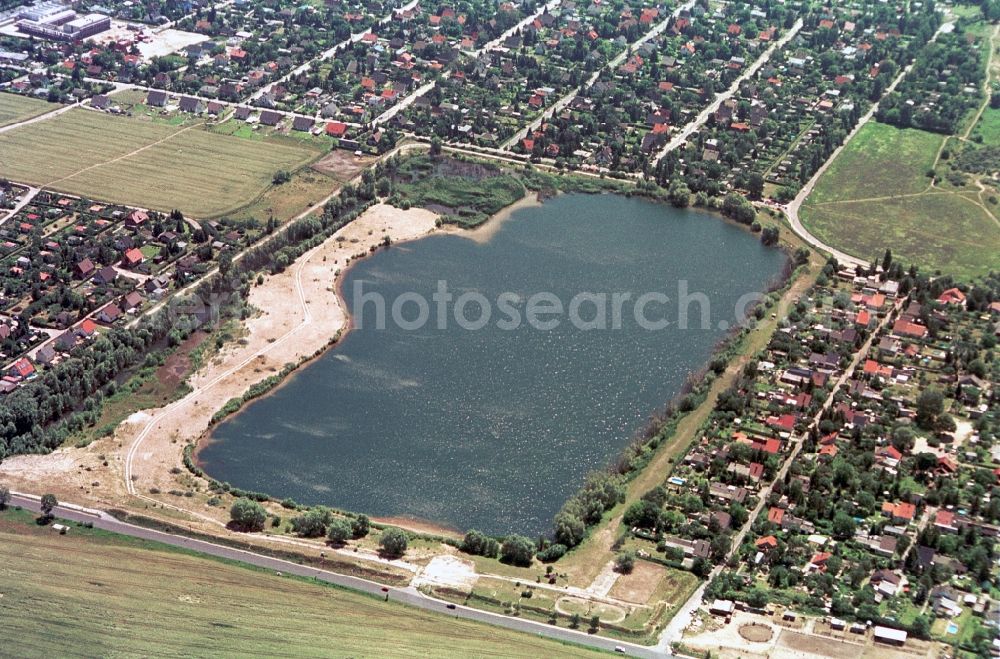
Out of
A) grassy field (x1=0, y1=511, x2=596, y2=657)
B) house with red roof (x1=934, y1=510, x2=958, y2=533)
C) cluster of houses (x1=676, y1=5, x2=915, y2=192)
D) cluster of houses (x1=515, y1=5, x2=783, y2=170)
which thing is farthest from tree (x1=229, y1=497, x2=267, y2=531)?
cluster of houses (x1=515, y1=5, x2=783, y2=170)

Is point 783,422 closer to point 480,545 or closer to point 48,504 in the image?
point 480,545

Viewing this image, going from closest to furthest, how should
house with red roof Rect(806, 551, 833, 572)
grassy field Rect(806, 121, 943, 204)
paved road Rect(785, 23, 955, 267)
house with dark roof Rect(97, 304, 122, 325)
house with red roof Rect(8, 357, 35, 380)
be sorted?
1. house with red roof Rect(806, 551, 833, 572)
2. house with red roof Rect(8, 357, 35, 380)
3. house with dark roof Rect(97, 304, 122, 325)
4. paved road Rect(785, 23, 955, 267)
5. grassy field Rect(806, 121, 943, 204)

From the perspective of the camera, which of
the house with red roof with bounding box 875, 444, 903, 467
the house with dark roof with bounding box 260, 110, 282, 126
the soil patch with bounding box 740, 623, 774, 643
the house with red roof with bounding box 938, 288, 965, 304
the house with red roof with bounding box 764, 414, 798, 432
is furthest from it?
the house with dark roof with bounding box 260, 110, 282, 126

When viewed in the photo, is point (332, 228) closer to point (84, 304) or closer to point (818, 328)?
point (84, 304)

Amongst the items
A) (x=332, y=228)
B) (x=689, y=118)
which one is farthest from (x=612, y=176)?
(x=332, y=228)

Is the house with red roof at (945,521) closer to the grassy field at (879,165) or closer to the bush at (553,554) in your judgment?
the bush at (553,554)

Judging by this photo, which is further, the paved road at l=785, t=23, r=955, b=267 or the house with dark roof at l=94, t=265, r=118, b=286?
the paved road at l=785, t=23, r=955, b=267

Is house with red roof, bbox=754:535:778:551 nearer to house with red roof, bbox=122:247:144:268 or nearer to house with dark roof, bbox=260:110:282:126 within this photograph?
house with red roof, bbox=122:247:144:268

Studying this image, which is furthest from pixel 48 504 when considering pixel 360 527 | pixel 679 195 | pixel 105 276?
pixel 679 195
